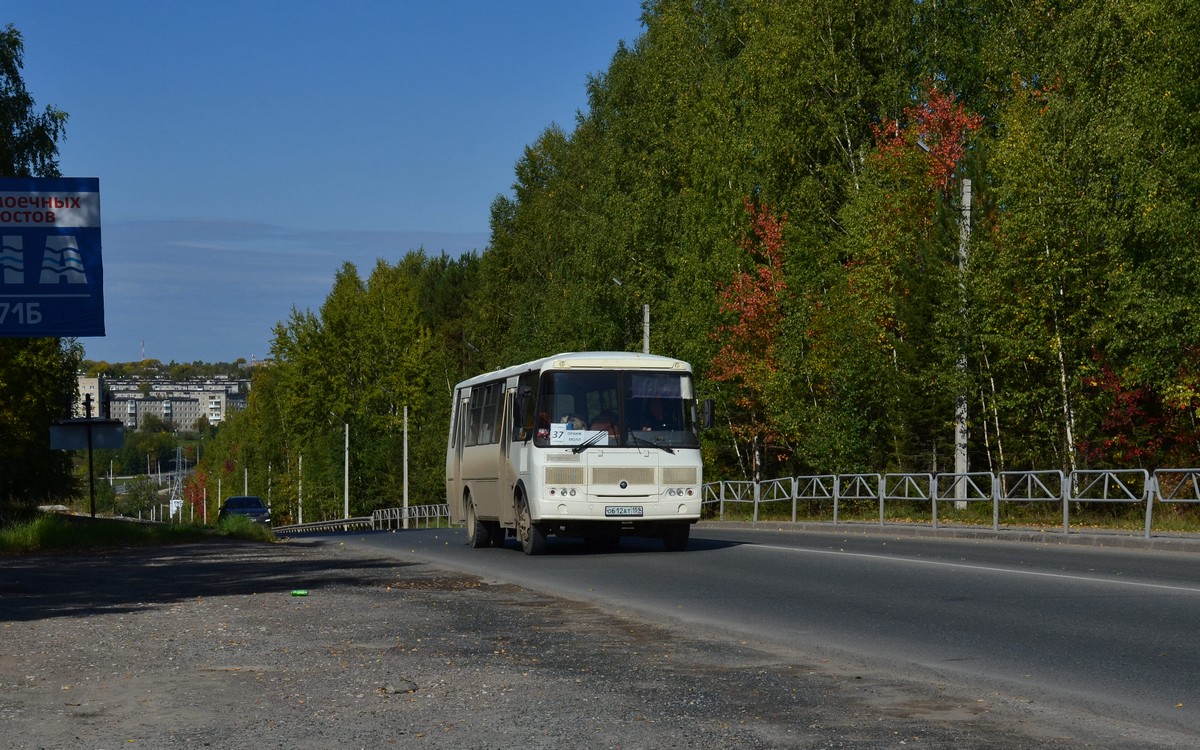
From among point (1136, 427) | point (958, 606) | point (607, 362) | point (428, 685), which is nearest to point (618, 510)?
point (607, 362)

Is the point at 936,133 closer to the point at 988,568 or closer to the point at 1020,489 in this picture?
the point at 1020,489

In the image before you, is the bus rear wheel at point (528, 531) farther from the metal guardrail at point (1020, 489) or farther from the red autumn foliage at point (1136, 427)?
the red autumn foliage at point (1136, 427)

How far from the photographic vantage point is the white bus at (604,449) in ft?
74.0

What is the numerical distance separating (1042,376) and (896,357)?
3675 mm

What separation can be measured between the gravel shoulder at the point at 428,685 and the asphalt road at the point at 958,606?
679 mm

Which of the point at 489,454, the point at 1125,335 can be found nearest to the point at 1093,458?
the point at 1125,335

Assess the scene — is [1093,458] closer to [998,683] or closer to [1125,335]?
[1125,335]

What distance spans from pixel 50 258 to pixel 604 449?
44.0 ft

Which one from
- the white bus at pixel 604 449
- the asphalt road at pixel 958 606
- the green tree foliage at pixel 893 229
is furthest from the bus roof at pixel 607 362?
the green tree foliage at pixel 893 229

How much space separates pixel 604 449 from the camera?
2266cm

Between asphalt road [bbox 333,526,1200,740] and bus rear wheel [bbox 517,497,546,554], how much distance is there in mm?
296

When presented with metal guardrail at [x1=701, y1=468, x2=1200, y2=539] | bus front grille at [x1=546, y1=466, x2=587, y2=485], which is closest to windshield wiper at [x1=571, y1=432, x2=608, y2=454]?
bus front grille at [x1=546, y1=466, x2=587, y2=485]

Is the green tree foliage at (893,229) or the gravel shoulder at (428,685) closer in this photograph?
the gravel shoulder at (428,685)

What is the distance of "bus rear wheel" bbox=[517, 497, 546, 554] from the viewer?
23.4m
